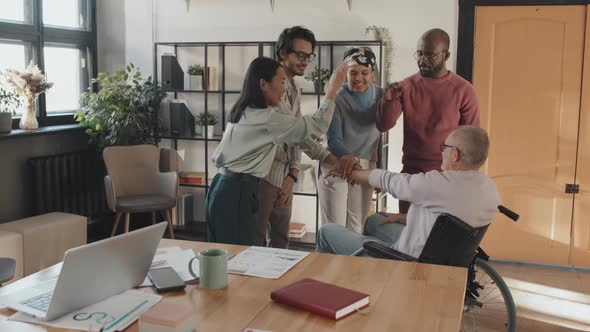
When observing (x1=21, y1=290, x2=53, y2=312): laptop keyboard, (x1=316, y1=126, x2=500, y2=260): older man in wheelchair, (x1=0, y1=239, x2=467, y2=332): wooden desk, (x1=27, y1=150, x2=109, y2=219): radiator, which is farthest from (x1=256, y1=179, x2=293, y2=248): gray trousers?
(x1=27, y1=150, x2=109, y2=219): radiator

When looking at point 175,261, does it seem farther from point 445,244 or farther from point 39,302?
point 445,244

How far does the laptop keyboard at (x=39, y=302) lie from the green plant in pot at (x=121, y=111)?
3499mm

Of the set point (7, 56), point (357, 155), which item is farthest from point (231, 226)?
point (7, 56)

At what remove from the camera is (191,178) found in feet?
17.8

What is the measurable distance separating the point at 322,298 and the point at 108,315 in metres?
0.59

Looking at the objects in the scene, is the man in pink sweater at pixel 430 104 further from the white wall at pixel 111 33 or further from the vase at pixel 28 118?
the white wall at pixel 111 33

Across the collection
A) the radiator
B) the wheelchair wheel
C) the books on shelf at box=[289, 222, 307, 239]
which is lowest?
the wheelchair wheel

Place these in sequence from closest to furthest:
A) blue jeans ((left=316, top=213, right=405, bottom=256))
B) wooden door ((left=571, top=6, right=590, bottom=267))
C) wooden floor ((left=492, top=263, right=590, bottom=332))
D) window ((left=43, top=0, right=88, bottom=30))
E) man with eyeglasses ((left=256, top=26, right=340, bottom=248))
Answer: blue jeans ((left=316, top=213, right=405, bottom=256)), man with eyeglasses ((left=256, top=26, right=340, bottom=248)), wooden floor ((left=492, top=263, right=590, bottom=332)), wooden door ((left=571, top=6, right=590, bottom=267)), window ((left=43, top=0, right=88, bottom=30))

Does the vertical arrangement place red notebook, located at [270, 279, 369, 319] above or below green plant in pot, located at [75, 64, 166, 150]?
below

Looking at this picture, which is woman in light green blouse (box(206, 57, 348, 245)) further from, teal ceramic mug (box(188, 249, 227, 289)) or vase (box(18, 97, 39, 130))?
vase (box(18, 97, 39, 130))

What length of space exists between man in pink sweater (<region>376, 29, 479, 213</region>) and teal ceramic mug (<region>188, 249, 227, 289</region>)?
1703 mm

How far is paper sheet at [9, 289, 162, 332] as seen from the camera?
5.17 feet

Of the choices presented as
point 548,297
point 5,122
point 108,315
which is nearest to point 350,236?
point 108,315

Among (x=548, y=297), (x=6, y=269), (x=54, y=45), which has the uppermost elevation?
(x=54, y=45)
